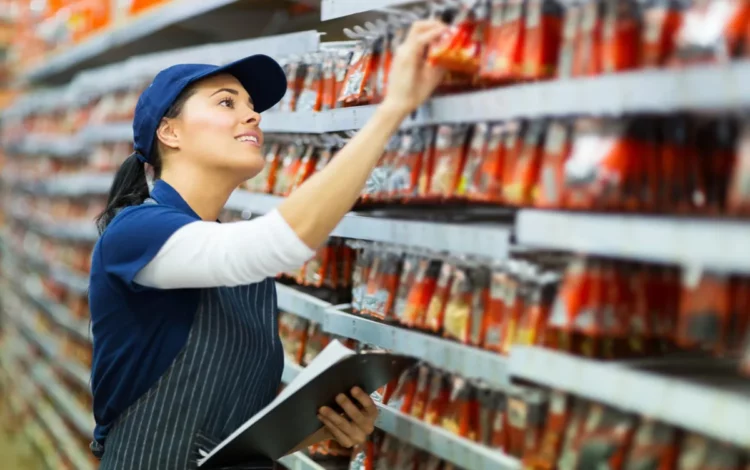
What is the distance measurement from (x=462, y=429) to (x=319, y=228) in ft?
1.64

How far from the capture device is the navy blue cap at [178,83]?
212cm

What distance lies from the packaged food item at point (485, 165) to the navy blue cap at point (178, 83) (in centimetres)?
70

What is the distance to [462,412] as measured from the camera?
1.80 metres

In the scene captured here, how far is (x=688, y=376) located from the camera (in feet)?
4.48

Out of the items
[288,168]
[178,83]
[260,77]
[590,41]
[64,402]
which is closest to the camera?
[590,41]

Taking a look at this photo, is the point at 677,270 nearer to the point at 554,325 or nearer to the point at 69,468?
the point at 554,325

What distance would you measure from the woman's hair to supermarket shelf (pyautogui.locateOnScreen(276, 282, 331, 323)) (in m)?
0.54

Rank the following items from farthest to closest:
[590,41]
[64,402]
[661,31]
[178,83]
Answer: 1. [64,402]
2. [178,83]
3. [590,41]
4. [661,31]

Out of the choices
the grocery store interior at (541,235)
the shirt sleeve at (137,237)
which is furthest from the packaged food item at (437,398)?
the shirt sleeve at (137,237)

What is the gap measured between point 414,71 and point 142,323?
0.85 meters

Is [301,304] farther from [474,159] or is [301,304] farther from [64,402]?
[64,402]

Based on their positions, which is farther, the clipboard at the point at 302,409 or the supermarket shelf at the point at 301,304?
the supermarket shelf at the point at 301,304

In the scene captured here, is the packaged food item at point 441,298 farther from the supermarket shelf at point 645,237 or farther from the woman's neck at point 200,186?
the woman's neck at point 200,186

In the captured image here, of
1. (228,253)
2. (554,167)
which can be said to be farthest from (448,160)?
(228,253)
